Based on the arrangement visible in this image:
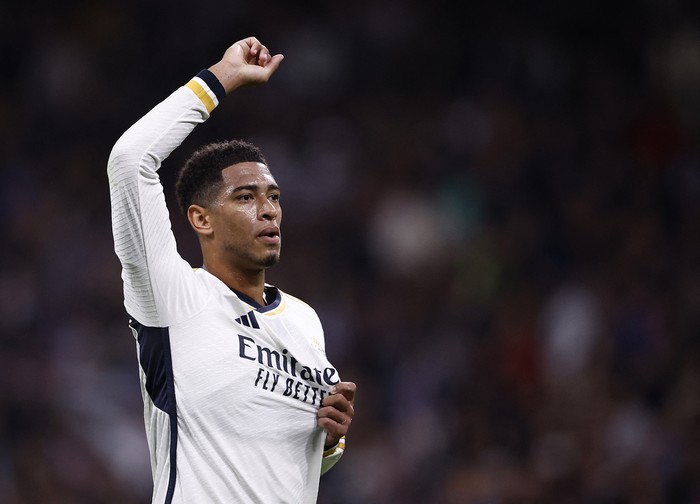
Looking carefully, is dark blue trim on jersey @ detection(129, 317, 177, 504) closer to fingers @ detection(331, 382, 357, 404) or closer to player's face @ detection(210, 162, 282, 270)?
player's face @ detection(210, 162, 282, 270)

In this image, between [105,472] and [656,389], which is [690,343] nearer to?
[656,389]

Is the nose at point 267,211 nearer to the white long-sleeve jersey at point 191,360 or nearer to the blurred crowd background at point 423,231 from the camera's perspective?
the white long-sleeve jersey at point 191,360

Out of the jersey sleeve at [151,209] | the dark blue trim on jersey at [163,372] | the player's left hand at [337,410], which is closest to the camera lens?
the jersey sleeve at [151,209]

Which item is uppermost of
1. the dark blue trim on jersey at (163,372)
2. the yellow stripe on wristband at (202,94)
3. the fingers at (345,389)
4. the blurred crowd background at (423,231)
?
the blurred crowd background at (423,231)

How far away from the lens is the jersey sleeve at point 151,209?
3129 millimetres

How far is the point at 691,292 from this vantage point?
27.0 feet

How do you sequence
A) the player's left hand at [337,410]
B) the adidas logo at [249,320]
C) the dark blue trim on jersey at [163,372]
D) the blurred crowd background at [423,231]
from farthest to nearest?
the blurred crowd background at [423,231] < the player's left hand at [337,410] < the adidas logo at [249,320] < the dark blue trim on jersey at [163,372]

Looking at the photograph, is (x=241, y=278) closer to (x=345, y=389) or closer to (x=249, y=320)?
(x=249, y=320)

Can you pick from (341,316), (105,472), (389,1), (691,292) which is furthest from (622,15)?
(105,472)

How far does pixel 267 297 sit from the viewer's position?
149 inches

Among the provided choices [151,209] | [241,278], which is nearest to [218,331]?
[241,278]

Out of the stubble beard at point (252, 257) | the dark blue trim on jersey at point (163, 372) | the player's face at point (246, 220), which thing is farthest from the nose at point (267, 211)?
the dark blue trim on jersey at point (163, 372)

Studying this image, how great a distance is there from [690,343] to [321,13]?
516 cm

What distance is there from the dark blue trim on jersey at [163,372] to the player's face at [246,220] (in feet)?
1.44
